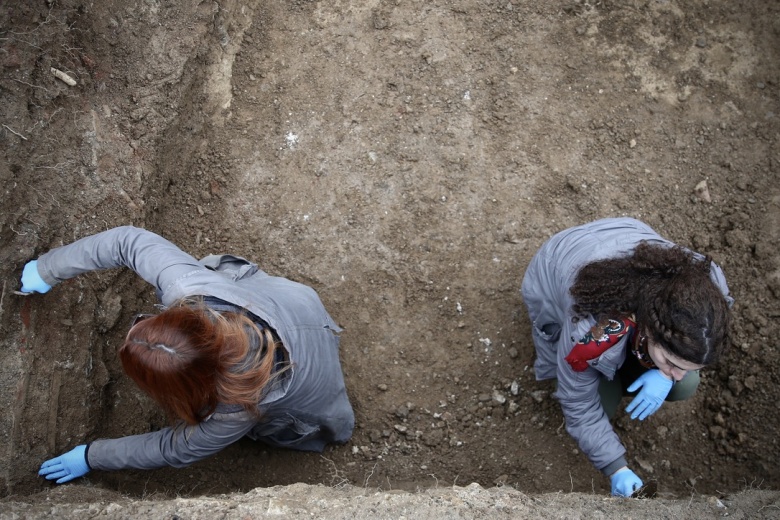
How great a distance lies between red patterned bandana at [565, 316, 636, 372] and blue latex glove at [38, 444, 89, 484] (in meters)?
2.01

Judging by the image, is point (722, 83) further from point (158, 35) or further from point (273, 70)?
point (158, 35)

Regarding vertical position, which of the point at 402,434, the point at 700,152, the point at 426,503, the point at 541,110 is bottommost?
the point at 402,434

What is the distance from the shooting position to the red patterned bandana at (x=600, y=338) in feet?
6.92

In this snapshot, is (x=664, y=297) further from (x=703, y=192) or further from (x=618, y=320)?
(x=703, y=192)

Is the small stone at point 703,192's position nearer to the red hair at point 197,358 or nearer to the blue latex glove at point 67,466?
the red hair at point 197,358

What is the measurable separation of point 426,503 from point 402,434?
2.95 feet

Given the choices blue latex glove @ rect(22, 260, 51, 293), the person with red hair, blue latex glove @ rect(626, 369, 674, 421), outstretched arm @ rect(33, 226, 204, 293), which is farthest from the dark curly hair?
blue latex glove @ rect(22, 260, 51, 293)

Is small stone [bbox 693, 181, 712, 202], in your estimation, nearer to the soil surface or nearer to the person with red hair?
the soil surface

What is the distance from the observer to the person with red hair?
5.98 feet

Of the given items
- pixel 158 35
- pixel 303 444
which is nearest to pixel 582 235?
pixel 303 444

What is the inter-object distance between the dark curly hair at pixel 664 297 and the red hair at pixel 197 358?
1.13 m

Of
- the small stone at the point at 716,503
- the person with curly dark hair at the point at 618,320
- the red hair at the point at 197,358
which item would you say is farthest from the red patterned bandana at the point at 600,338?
the red hair at the point at 197,358

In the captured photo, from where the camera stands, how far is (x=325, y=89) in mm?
3396

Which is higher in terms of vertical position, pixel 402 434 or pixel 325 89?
pixel 325 89
